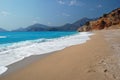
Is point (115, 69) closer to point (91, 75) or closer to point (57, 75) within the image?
point (91, 75)

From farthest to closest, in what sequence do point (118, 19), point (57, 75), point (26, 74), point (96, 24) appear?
point (96, 24) < point (118, 19) < point (26, 74) < point (57, 75)

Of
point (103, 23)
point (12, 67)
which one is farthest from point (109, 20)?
point (12, 67)

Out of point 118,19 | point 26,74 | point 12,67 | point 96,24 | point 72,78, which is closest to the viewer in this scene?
point 72,78

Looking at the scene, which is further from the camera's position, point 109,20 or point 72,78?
→ point 109,20

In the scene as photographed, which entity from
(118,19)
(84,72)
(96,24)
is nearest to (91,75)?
(84,72)

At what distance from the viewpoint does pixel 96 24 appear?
10631 centimetres

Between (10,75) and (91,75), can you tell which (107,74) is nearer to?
(91,75)

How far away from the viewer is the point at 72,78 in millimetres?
5383

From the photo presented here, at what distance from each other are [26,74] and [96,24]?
10417 cm

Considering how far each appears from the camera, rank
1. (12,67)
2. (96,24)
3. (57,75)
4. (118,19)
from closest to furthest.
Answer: (57,75) < (12,67) < (118,19) < (96,24)

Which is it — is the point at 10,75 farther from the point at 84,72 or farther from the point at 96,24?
the point at 96,24

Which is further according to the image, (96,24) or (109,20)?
(96,24)

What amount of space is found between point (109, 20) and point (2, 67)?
317ft

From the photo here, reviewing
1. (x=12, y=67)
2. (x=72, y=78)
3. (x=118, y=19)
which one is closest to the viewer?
(x=72, y=78)
